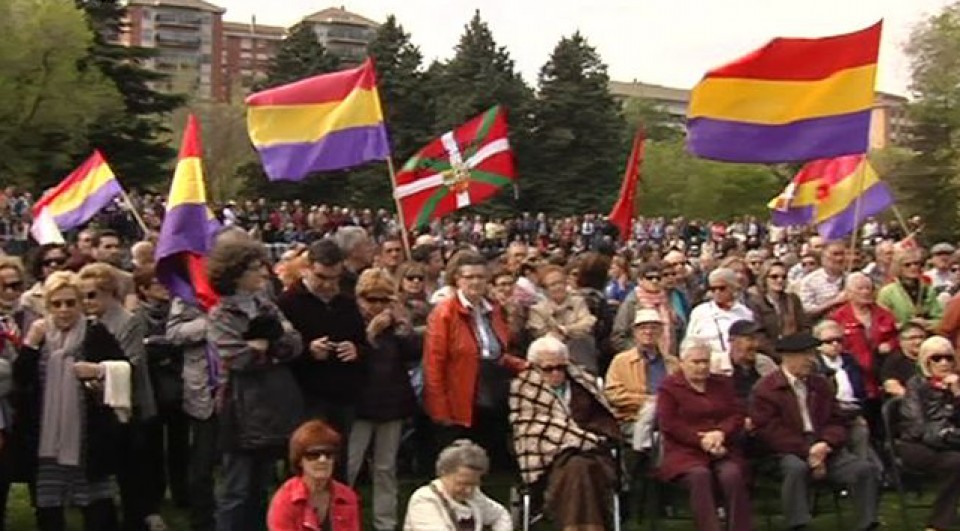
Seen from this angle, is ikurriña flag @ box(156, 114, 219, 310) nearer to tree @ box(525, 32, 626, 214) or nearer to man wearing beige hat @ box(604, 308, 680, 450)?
man wearing beige hat @ box(604, 308, 680, 450)

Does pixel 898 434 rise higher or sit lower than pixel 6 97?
lower

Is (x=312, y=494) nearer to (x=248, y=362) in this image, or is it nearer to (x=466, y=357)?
(x=248, y=362)

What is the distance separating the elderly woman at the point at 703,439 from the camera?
8.69m

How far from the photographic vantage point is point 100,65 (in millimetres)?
55031

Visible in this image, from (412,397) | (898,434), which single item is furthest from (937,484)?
(412,397)

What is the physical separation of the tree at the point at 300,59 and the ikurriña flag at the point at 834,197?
161 ft

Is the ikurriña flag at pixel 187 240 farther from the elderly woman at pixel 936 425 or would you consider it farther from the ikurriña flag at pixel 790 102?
the elderly woman at pixel 936 425

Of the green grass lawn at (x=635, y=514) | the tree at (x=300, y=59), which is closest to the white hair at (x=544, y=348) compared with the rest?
the green grass lawn at (x=635, y=514)

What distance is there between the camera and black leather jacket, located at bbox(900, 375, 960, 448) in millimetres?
9406

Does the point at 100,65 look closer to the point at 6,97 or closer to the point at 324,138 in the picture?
the point at 6,97

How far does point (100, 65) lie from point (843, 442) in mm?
49434

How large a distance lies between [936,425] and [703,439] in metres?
1.79

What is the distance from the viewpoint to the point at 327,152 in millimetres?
12711

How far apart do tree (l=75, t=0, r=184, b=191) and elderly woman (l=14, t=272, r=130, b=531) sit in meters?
44.7
